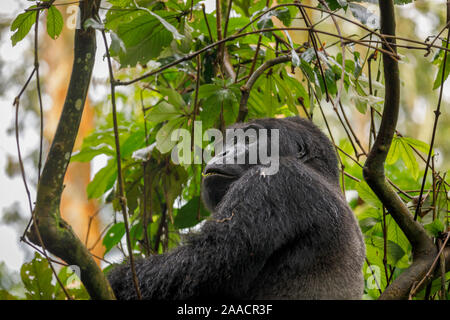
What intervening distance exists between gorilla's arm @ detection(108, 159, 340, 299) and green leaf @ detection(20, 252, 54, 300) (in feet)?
1.20

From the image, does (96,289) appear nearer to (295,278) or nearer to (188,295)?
(188,295)

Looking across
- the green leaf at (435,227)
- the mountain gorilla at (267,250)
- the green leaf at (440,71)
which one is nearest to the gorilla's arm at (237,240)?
the mountain gorilla at (267,250)

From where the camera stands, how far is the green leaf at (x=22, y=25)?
2.29 metres

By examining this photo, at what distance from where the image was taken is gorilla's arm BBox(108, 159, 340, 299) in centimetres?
244

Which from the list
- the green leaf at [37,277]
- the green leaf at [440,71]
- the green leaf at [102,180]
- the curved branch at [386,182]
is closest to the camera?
the curved branch at [386,182]

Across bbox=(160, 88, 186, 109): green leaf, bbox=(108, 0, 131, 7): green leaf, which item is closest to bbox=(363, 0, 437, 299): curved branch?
bbox=(160, 88, 186, 109): green leaf

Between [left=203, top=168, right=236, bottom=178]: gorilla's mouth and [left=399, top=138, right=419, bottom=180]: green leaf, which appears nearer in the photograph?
[left=203, top=168, right=236, bottom=178]: gorilla's mouth

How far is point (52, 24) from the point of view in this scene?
2.42 meters

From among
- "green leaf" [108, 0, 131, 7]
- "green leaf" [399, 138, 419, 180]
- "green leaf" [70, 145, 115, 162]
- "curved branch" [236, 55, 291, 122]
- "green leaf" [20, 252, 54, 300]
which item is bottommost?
"green leaf" [20, 252, 54, 300]

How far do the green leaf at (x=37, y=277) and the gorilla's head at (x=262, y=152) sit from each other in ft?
3.60

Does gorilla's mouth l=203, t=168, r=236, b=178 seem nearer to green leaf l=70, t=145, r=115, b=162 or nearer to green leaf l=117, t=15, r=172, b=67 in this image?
green leaf l=117, t=15, r=172, b=67

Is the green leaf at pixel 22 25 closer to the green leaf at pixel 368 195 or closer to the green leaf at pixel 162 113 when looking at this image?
the green leaf at pixel 162 113

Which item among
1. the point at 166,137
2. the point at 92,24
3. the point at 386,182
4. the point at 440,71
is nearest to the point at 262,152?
the point at 166,137

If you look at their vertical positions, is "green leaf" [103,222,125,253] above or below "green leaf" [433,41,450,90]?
below
